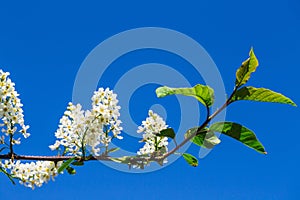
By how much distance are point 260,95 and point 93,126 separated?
816mm

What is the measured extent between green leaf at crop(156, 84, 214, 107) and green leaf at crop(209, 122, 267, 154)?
108 mm

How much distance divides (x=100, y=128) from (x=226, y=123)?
645 millimetres

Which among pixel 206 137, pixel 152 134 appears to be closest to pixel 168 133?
pixel 206 137

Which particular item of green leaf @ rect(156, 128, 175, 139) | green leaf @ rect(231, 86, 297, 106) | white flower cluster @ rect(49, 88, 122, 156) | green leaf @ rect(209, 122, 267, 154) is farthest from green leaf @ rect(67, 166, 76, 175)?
green leaf @ rect(231, 86, 297, 106)

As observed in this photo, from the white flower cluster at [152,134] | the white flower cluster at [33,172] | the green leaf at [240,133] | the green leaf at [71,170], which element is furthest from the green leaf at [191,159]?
the white flower cluster at [33,172]

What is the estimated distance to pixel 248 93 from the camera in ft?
5.48

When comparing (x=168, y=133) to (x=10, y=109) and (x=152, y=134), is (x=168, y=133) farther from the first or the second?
(x=10, y=109)

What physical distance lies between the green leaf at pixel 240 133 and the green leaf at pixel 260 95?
12 cm

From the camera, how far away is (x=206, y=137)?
1774 mm

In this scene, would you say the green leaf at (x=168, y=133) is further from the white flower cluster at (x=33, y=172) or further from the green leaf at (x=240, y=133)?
the white flower cluster at (x=33, y=172)

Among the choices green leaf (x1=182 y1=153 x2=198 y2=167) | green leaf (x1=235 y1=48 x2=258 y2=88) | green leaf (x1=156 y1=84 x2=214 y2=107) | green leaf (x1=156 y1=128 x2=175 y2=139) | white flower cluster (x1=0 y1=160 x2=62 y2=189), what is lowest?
green leaf (x1=182 y1=153 x2=198 y2=167)

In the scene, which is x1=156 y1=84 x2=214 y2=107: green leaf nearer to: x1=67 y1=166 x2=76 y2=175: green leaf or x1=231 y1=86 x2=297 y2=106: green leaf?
x1=231 y1=86 x2=297 y2=106: green leaf

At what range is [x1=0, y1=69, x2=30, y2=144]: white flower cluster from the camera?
2164 millimetres

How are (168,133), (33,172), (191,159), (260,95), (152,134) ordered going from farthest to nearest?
(33,172)
(152,134)
(191,159)
(168,133)
(260,95)
